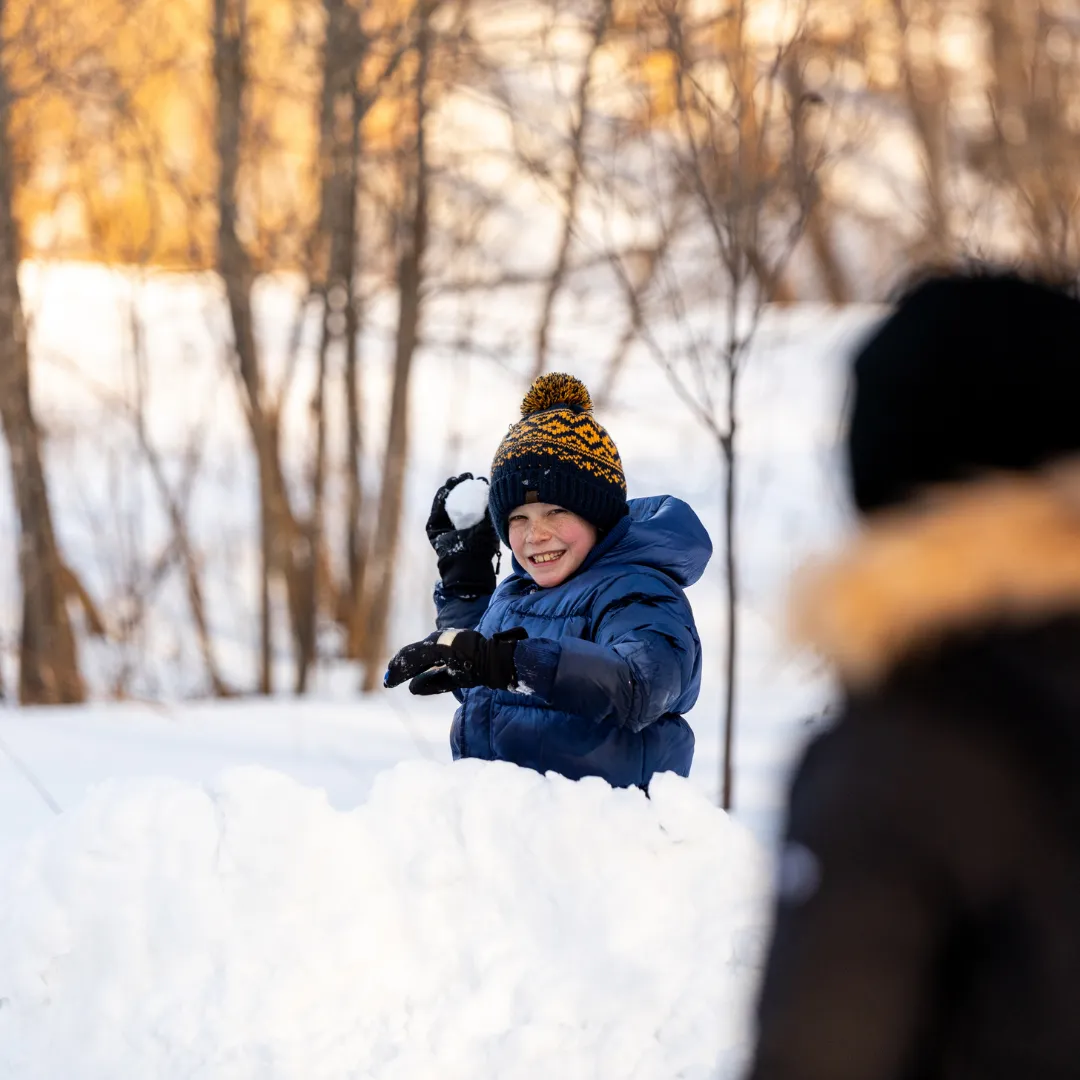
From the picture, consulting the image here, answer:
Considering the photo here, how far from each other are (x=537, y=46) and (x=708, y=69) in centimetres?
374

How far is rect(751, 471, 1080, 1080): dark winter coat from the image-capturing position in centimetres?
98

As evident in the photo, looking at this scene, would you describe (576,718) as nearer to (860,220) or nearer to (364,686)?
(364,686)

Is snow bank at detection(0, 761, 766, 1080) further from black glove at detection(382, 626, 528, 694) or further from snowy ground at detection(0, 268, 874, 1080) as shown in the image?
black glove at detection(382, 626, 528, 694)

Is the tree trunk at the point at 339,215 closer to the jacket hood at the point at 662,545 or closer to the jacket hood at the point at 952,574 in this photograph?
the jacket hood at the point at 662,545

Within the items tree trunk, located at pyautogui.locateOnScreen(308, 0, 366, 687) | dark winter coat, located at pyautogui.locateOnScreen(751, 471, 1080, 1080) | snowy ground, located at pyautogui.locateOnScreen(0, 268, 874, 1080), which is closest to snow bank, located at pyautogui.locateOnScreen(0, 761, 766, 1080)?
snowy ground, located at pyautogui.locateOnScreen(0, 268, 874, 1080)

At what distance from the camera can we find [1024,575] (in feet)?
3.37

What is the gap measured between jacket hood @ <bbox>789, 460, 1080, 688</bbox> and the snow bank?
1.73 metres

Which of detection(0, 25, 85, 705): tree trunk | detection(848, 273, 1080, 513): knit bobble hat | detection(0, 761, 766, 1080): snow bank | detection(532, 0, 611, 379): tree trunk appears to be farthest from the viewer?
detection(0, 25, 85, 705): tree trunk

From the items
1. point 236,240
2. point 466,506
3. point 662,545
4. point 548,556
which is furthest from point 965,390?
point 236,240

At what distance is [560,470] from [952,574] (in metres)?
2.21

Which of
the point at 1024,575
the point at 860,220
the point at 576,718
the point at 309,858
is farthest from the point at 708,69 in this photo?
the point at 860,220

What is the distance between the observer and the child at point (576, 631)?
2840 mm

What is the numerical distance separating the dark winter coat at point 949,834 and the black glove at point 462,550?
2.52 metres

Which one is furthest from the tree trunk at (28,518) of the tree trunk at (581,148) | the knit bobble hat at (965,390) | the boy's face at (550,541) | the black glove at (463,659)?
the knit bobble hat at (965,390)
